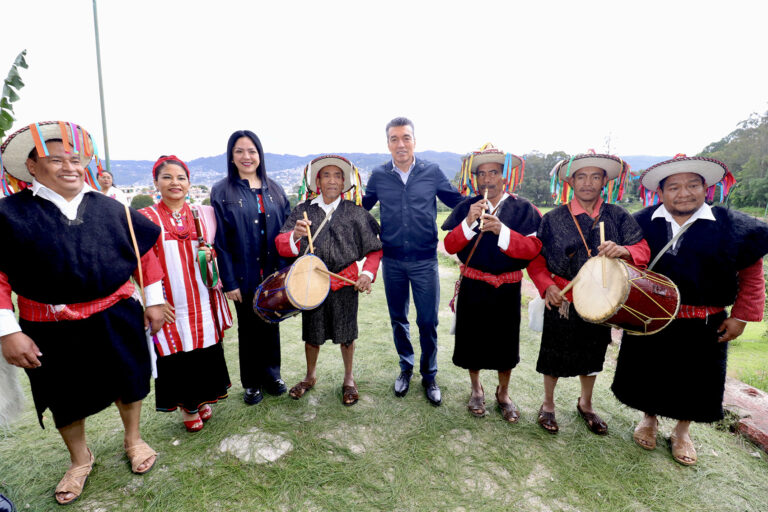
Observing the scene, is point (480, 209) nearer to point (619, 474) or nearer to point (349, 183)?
point (349, 183)

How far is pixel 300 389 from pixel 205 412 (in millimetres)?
749

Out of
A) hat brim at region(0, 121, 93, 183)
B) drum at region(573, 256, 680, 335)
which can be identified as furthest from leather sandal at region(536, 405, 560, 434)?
hat brim at region(0, 121, 93, 183)

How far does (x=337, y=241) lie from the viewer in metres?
2.90

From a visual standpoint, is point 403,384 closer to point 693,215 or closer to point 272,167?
point 693,215

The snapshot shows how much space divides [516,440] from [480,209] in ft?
5.53

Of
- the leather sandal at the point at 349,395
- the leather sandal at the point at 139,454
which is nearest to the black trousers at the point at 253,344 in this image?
the leather sandal at the point at 349,395

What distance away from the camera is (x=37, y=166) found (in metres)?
1.94

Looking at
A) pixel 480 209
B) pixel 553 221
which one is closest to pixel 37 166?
pixel 480 209

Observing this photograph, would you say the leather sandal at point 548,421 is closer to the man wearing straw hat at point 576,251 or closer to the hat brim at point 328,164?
the man wearing straw hat at point 576,251

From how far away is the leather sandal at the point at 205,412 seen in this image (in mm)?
2839

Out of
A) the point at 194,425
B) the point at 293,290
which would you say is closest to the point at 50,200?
the point at 293,290

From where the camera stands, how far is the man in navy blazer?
3037 millimetres

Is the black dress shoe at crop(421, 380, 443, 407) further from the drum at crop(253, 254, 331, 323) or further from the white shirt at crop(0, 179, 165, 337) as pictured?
the white shirt at crop(0, 179, 165, 337)

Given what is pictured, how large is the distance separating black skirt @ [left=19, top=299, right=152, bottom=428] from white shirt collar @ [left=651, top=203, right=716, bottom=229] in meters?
3.45
